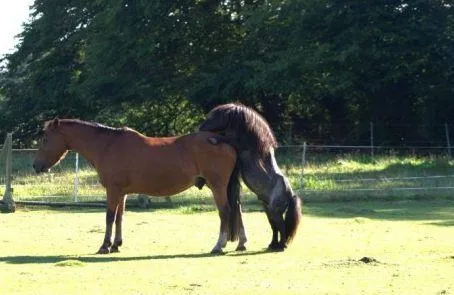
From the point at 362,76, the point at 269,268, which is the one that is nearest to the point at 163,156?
the point at 269,268

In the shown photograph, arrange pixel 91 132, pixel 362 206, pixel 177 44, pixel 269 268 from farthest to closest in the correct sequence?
pixel 177 44 → pixel 362 206 → pixel 91 132 → pixel 269 268

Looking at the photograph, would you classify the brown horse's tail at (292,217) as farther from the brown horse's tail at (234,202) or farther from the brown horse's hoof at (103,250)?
the brown horse's hoof at (103,250)

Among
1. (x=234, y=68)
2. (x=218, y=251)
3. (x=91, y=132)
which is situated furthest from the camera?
(x=234, y=68)

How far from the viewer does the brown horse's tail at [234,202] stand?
11602mm

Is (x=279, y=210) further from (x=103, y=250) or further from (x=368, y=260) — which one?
(x=103, y=250)

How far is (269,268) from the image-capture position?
372 inches

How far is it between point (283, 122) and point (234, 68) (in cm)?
457

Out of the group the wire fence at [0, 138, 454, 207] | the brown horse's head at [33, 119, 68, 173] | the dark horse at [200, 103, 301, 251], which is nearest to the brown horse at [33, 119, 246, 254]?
the dark horse at [200, 103, 301, 251]

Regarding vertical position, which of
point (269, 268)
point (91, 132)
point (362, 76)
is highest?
point (362, 76)

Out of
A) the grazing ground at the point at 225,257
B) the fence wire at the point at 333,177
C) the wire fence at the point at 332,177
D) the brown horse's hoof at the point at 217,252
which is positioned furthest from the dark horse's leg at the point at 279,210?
the fence wire at the point at 333,177

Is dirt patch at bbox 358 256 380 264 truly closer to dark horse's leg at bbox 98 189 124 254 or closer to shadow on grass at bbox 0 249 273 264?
shadow on grass at bbox 0 249 273 264

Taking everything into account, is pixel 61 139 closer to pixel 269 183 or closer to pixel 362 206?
pixel 269 183

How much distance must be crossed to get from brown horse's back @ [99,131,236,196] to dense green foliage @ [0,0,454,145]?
19.1 metres

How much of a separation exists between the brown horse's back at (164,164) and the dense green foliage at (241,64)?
19.1 meters
